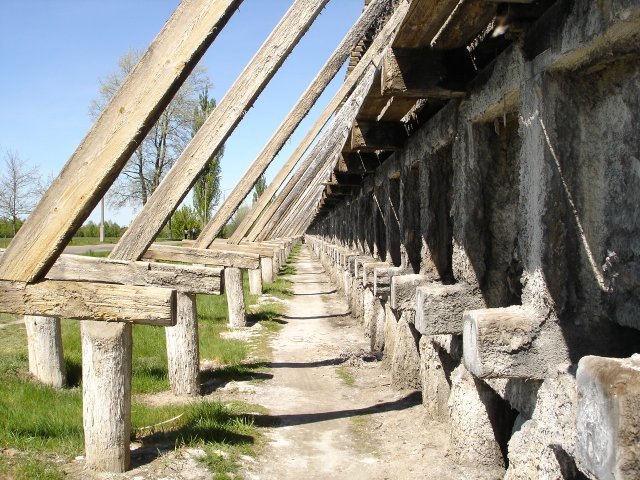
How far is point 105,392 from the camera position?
4004 millimetres

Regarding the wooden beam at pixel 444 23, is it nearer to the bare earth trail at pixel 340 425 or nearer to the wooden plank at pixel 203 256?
the bare earth trail at pixel 340 425

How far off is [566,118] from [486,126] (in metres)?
1.29

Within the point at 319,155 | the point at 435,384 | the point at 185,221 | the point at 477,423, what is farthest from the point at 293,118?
the point at 185,221

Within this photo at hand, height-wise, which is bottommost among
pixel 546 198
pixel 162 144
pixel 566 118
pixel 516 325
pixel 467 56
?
pixel 516 325

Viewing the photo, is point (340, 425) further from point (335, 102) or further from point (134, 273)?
point (335, 102)

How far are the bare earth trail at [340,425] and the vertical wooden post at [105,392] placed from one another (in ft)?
3.12

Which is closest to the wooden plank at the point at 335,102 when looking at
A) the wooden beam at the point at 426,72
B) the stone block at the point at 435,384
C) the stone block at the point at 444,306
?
the wooden beam at the point at 426,72

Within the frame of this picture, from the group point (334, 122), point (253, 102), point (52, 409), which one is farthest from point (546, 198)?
point (334, 122)

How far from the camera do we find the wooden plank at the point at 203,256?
297 inches

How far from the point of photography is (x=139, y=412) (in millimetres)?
5328

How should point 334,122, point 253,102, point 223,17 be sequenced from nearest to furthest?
point 223,17
point 253,102
point 334,122

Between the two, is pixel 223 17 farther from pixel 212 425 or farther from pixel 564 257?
pixel 212 425

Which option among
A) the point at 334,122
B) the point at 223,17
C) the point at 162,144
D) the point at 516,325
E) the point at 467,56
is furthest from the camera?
the point at 162,144

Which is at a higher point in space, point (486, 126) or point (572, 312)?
point (486, 126)
